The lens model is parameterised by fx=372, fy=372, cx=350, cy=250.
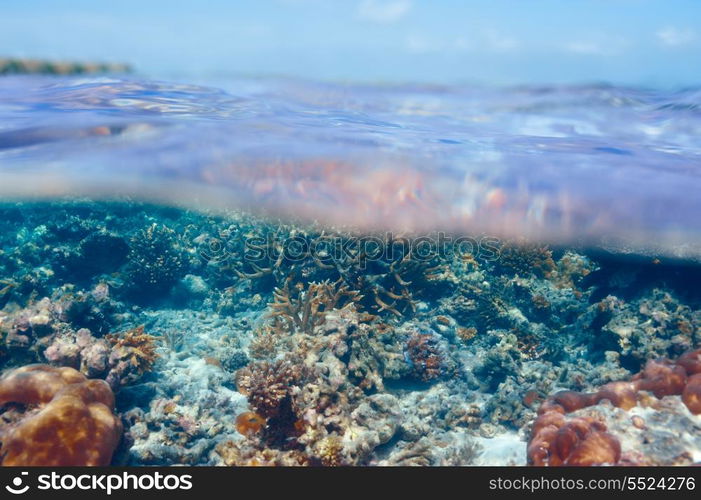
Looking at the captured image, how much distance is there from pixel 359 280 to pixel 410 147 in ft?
12.5

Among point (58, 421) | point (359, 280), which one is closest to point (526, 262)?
point (359, 280)

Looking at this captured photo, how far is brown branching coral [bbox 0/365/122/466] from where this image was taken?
4469 millimetres

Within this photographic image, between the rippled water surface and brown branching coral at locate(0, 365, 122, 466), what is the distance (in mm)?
6656

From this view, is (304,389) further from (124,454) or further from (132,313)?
(132,313)

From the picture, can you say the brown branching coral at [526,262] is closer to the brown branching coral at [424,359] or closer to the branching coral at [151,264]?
the brown branching coral at [424,359]

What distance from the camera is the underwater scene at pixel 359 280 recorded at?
564 cm

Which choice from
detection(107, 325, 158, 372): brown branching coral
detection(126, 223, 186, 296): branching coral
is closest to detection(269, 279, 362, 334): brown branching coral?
detection(107, 325, 158, 372): brown branching coral

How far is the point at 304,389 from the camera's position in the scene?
5.95 m

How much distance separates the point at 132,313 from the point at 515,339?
10.4 m

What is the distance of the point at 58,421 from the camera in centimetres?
466

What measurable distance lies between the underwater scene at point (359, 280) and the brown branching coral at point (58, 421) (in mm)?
28

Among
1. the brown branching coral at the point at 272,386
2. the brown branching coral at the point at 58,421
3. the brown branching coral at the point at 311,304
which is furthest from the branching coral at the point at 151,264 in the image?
the brown branching coral at the point at 272,386

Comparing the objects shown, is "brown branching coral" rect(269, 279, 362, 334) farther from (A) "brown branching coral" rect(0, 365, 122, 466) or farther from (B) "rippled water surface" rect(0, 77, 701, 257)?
(A) "brown branching coral" rect(0, 365, 122, 466)
